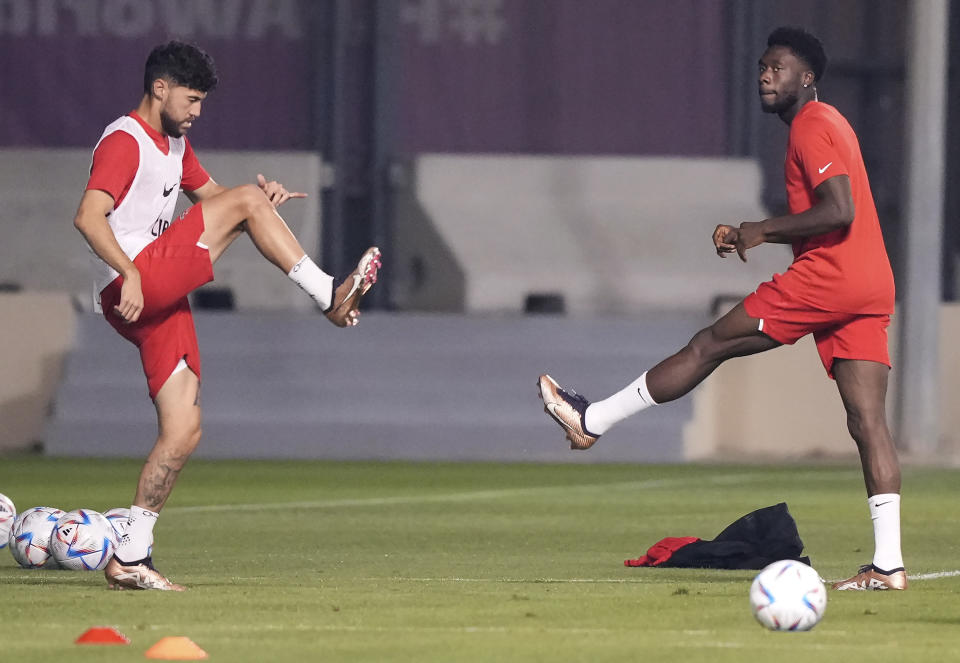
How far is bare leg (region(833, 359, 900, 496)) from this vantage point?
8.25 metres

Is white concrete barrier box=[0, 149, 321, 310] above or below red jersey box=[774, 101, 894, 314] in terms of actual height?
below

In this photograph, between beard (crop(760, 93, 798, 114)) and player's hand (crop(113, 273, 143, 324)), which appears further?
beard (crop(760, 93, 798, 114))

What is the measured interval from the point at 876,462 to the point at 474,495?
710 centimetres

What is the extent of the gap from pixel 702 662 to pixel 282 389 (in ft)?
46.9

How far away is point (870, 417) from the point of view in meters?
8.25

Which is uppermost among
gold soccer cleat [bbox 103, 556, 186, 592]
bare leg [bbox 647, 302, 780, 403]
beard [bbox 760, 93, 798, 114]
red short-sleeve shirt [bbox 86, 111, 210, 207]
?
beard [bbox 760, 93, 798, 114]

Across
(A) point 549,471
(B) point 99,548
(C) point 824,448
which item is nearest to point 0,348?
(A) point 549,471

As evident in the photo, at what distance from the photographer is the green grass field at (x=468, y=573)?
261 inches

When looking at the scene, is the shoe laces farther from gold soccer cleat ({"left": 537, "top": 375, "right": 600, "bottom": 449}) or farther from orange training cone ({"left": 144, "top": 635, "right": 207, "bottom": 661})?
orange training cone ({"left": 144, "top": 635, "right": 207, "bottom": 661})

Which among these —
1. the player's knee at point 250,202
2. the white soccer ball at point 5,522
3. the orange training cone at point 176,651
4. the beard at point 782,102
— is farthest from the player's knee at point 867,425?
the white soccer ball at point 5,522

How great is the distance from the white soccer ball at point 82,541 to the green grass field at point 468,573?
12cm

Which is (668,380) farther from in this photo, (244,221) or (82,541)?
(82,541)

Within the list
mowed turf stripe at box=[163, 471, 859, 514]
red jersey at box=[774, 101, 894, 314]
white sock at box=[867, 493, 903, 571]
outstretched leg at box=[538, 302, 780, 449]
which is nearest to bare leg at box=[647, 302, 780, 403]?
outstretched leg at box=[538, 302, 780, 449]

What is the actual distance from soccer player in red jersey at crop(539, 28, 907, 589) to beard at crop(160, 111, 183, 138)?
6.85 feet
